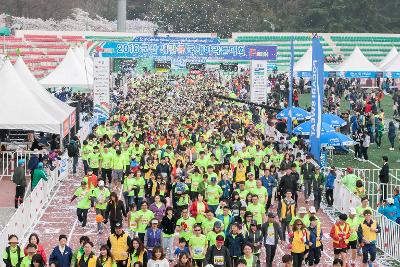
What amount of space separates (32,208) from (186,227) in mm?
6446

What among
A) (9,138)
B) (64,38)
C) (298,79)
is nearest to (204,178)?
(9,138)

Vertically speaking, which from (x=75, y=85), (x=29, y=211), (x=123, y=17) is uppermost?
(x=123, y=17)

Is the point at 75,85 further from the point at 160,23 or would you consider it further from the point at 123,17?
the point at 160,23

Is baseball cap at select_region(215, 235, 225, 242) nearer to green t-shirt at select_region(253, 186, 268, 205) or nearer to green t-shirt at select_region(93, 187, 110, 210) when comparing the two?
green t-shirt at select_region(253, 186, 268, 205)

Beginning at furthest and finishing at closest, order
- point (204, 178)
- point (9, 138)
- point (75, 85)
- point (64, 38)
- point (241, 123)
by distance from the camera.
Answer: point (64, 38) → point (75, 85) → point (241, 123) → point (9, 138) → point (204, 178)

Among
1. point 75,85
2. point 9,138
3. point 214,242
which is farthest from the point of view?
point 75,85

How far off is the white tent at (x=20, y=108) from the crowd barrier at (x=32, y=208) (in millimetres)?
1440

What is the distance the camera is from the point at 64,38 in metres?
83.6

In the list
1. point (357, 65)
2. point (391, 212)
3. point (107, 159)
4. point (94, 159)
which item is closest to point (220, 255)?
point (391, 212)

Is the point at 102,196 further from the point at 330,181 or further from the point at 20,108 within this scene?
the point at 20,108

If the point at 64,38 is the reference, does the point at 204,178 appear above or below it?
below

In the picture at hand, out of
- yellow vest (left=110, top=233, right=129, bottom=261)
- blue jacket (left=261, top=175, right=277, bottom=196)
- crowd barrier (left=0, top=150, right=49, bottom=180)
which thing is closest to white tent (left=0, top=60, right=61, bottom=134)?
crowd barrier (left=0, top=150, right=49, bottom=180)

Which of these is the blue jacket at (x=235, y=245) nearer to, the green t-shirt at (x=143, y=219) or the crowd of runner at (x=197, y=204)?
the crowd of runner at (x=197, y=204)

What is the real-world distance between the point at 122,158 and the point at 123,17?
63.3 metres
